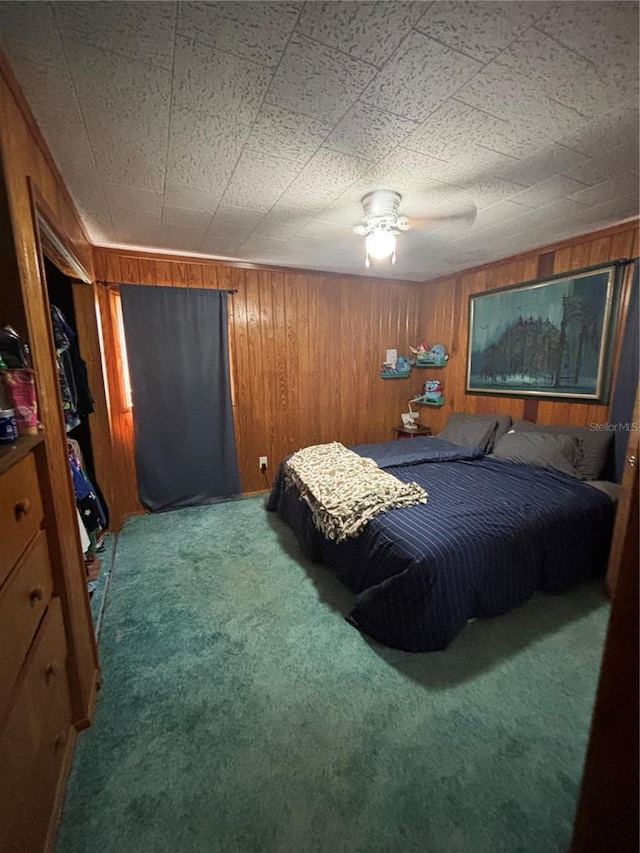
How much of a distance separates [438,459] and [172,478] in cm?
242

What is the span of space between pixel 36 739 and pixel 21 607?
38cm

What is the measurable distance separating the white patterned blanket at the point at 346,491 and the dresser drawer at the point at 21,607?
1.30m

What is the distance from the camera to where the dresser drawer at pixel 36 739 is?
2.60 ft

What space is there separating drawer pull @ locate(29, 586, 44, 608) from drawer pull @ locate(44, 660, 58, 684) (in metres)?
0.22

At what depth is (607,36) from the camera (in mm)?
1009

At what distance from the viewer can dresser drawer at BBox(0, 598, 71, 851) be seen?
0.79 meters

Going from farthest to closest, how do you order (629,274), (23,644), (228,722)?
(629,274) < (228,722) < (23,644)

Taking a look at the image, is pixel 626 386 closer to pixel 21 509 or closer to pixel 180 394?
pixel 21 509

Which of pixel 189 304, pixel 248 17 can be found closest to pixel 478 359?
pixel 189 304

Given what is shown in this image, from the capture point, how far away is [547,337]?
2896 mm

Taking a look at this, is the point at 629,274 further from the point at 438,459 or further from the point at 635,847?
the point at 635,847

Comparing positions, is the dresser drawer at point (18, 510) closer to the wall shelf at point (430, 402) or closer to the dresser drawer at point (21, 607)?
the dresser drawer at point (21, 607)

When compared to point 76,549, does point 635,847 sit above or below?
below

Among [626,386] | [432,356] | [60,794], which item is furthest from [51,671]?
[432,356]
